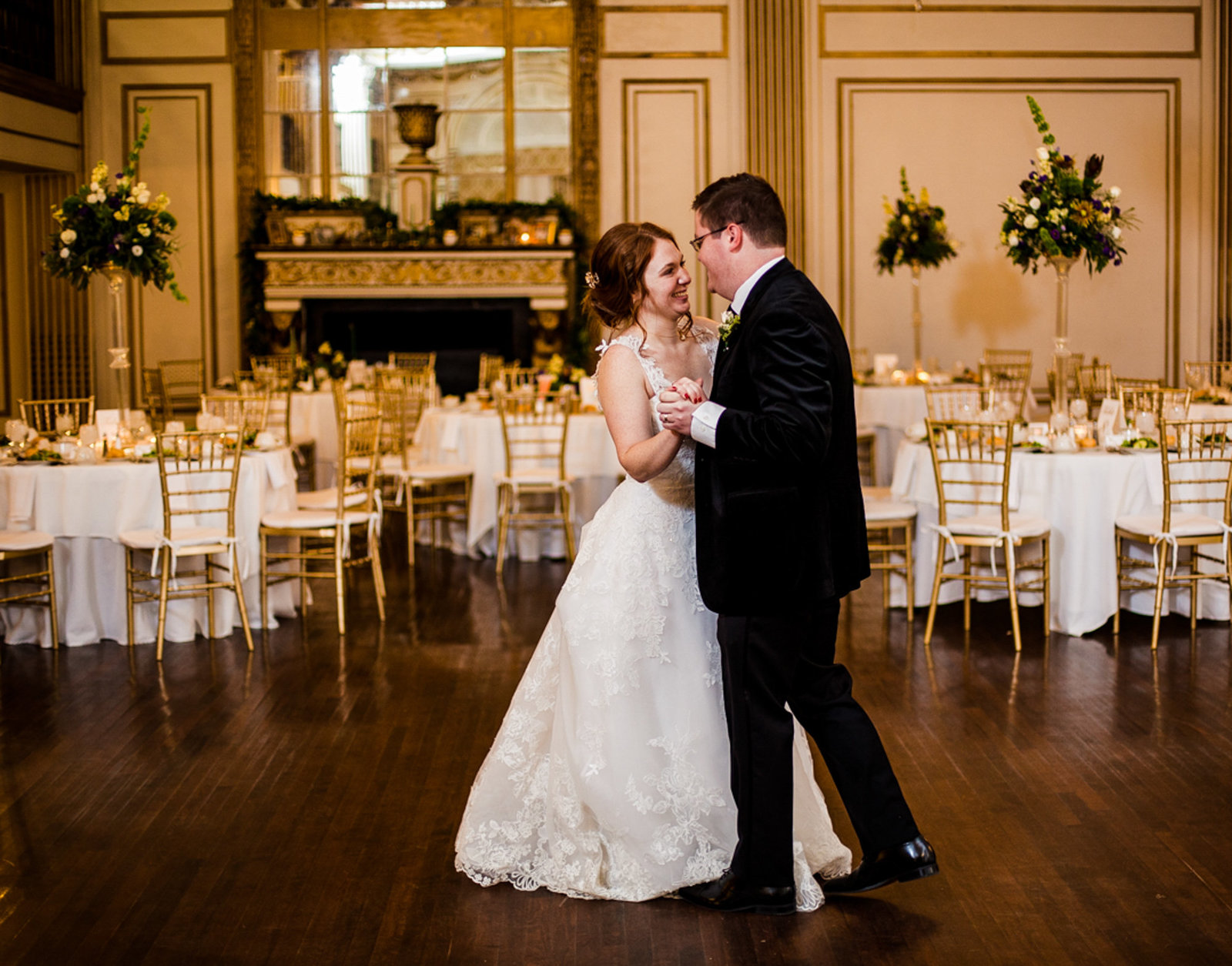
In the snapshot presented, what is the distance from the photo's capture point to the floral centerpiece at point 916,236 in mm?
10625

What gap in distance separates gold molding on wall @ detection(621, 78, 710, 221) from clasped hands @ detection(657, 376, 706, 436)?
9.58 m

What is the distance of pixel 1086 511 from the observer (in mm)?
6000

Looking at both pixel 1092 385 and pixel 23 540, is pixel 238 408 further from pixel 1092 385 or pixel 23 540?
pixel 1092 385

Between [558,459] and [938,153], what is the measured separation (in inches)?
237

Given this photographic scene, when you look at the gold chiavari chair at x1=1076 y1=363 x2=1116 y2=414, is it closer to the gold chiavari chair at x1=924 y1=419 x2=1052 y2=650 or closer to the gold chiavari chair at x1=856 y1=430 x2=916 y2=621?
the gold chiavari chair at x1=856 y1=430 x2=916 y2=621

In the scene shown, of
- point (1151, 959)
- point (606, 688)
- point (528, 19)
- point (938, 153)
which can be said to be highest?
point (528, 19)

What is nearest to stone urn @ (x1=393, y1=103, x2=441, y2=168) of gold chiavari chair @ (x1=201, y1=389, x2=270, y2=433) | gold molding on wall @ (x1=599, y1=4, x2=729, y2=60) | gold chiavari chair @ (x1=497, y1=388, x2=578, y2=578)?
gold molding on wall @ (x1=599, y1=4, x2=729, y2=60)

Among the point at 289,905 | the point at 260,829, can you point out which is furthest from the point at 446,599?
the point at 289,905

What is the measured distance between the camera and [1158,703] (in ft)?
15.5

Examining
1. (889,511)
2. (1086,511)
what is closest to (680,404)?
(889,511)

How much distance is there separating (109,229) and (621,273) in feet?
14.8

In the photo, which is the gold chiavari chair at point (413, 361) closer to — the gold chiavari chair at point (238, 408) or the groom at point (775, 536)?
the gold chiavari chair at point (238, 408)

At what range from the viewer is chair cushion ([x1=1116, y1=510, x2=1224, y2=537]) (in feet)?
18.9

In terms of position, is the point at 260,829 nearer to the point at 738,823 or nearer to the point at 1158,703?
the point at 738,823
